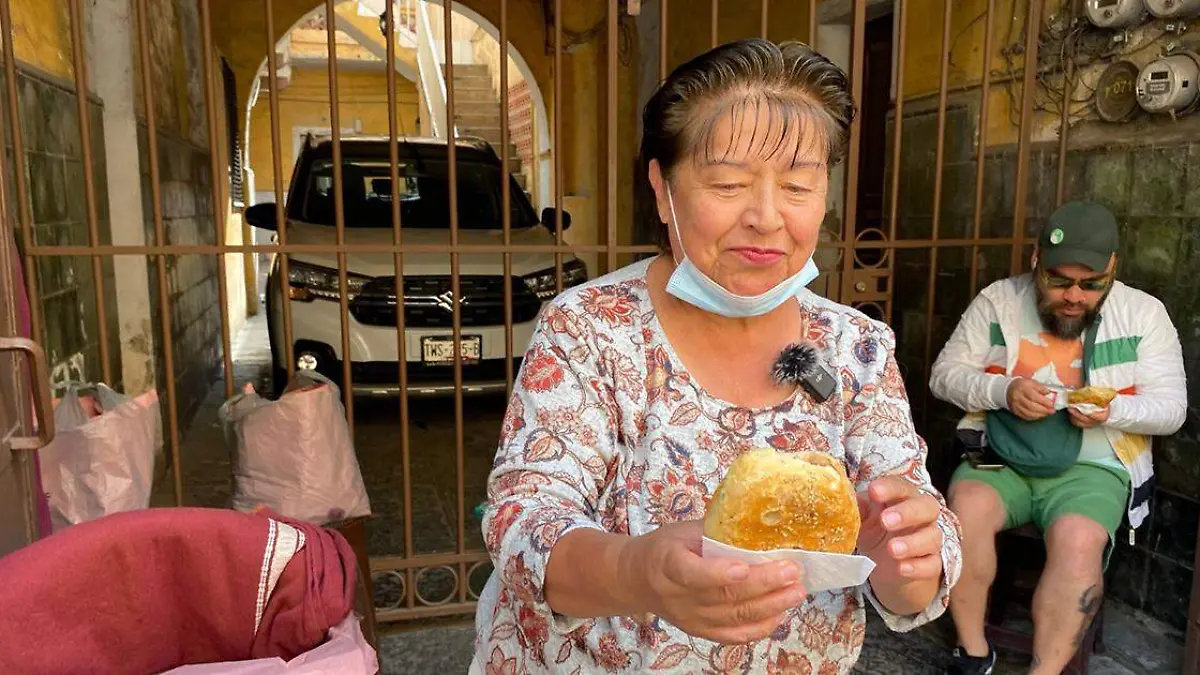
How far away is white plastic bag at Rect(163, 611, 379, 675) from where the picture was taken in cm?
125

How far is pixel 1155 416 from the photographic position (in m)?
2.61

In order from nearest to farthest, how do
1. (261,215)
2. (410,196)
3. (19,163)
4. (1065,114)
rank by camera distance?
(19,163)
(1065,114)
(261,215)
(410,196)

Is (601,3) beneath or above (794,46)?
above

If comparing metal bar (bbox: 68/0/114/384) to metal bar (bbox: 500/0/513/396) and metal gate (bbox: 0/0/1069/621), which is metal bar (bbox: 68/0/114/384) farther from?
metal bar (bbox: 500/0/513/396)

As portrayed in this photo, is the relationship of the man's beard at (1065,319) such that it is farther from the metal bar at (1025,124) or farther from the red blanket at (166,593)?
the red blanket at (166,593)

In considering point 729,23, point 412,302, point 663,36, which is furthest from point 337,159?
point 729,23

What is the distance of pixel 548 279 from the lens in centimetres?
532

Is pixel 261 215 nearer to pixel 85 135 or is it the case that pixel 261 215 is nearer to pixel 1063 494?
pixel 85 135

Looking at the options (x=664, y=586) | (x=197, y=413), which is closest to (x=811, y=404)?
(x=664, y=586)

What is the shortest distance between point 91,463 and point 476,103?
45.7 ft

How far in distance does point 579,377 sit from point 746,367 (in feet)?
0.97

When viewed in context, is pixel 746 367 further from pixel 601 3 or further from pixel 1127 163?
pixel 601 3

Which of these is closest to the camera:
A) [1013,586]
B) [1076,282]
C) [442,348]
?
[1076,282]

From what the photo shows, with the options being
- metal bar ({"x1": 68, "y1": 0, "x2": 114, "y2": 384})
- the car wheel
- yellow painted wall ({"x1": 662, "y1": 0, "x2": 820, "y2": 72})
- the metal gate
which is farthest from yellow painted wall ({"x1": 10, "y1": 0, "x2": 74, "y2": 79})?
yellow painted wall ({"x1": 662, "y1": 0, "x2": 820, "y2": 72})
